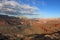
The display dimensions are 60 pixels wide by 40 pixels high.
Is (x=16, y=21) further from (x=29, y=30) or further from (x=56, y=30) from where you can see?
(x=56, y=30)

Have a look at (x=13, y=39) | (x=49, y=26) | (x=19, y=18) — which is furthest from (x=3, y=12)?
(x=49, y=26)

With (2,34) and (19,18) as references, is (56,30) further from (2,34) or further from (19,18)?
(2,34)

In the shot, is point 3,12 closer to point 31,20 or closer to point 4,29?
point 4,29

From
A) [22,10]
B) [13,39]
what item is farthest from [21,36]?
[22,10]

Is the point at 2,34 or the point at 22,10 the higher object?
the point at 22,10

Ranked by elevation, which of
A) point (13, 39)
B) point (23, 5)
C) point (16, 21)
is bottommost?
point (13, 39)

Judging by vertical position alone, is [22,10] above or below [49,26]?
above
